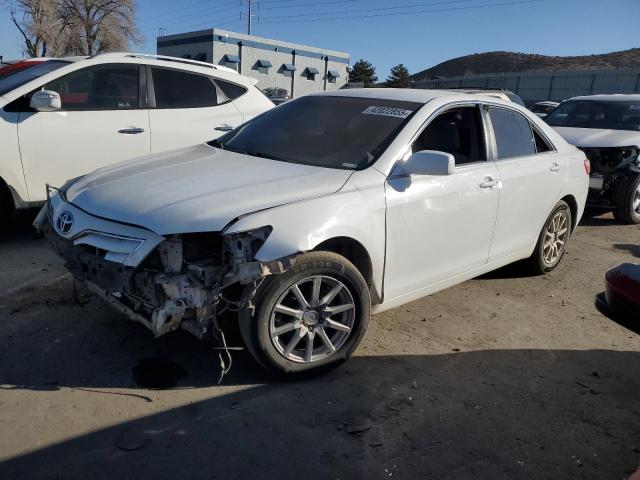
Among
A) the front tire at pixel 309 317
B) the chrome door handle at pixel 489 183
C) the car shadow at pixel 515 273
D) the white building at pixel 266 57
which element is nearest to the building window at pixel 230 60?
the white building at pixel 266 57

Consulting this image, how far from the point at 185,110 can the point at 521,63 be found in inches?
4569

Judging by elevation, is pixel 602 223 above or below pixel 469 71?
below

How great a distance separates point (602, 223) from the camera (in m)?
8.09

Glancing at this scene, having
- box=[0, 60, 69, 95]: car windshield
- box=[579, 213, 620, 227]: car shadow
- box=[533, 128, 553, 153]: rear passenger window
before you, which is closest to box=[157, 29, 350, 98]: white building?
box=[579, 213, 620, 227]: car shadow

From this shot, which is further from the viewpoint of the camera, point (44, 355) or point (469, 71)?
point (469, 71)

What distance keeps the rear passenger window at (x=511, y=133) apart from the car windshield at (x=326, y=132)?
885mm

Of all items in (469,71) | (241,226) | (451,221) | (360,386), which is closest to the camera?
(241,226)

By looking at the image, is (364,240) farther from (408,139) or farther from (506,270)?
(506,270)

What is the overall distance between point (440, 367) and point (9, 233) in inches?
179

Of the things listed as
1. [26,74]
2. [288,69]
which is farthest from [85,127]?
[288,69]

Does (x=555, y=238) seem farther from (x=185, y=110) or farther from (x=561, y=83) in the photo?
(x=561, y=83)

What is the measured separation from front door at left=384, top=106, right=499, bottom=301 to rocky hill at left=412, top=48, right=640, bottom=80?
90.1m

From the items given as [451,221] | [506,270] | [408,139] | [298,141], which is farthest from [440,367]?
[506,270]

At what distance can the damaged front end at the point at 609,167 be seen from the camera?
25.1ft
